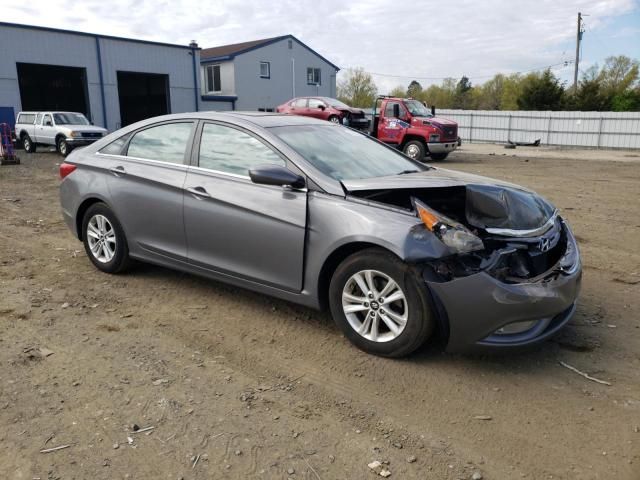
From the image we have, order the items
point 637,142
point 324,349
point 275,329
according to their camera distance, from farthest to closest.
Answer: point 637,142, point 275,329, point 324,349

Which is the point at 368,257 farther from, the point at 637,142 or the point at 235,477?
the point at 637,142

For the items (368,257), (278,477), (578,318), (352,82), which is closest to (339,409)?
(278,477)

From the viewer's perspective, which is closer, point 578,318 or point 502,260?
point 502,260

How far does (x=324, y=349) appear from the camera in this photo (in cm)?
379

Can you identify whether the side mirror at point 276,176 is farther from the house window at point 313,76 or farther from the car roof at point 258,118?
the house window at point 313,76

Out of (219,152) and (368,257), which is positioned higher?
(219,152)

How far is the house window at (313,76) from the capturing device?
1663 inches

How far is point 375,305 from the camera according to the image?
354cm

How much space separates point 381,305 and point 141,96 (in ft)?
121

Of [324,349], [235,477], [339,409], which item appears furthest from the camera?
[324,349]

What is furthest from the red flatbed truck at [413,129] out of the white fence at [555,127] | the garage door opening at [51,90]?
the garage door opening at [51,90]

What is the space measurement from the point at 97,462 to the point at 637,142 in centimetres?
3045

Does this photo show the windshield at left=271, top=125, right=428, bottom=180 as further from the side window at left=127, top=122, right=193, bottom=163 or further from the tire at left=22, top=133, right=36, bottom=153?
the tire at left=22, top=133, right=36, bottom=153

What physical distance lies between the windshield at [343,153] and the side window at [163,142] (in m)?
0.91
